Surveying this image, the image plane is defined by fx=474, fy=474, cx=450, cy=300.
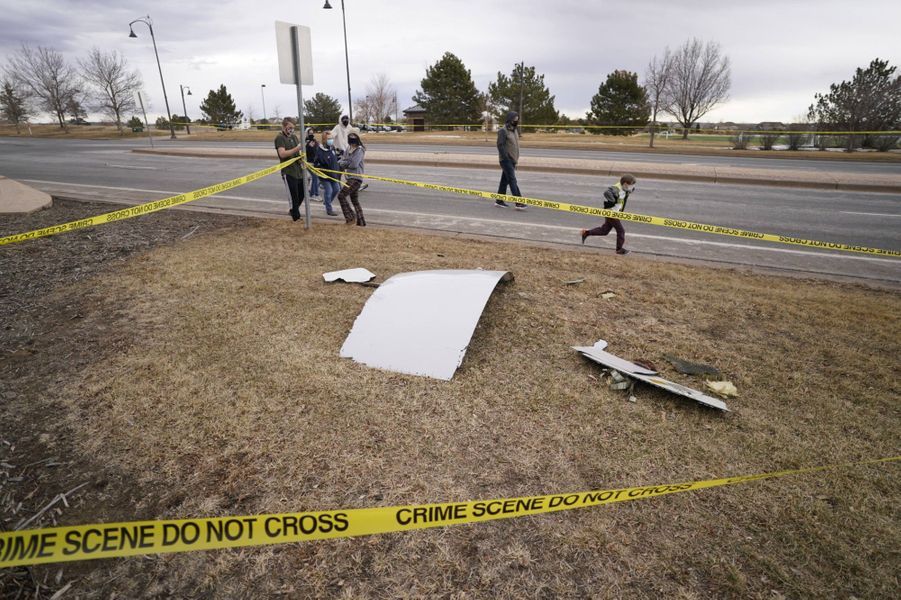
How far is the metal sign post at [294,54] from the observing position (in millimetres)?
7014

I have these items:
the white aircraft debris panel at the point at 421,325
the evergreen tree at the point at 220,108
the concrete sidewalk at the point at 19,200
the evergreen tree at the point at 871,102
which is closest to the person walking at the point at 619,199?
the white aircraft debris panel at the point at 421,325

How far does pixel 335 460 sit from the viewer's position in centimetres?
284

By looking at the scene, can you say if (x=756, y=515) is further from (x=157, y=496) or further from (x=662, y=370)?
(x=157, y=496)

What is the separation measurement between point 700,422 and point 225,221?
8.16 meters

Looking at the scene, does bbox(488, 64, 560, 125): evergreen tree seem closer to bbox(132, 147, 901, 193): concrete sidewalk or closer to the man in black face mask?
bbox(132, 147, 901, 193): concrete sidewalk

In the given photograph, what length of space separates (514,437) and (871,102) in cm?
3591

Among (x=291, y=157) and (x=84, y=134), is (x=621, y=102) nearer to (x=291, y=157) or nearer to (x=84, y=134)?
(x=291, y=157)

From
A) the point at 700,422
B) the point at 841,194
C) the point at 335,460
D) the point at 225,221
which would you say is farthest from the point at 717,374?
the point at 841,194

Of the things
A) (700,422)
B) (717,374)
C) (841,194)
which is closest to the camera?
(700,422)

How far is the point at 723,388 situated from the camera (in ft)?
11.8

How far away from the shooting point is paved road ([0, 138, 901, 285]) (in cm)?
716

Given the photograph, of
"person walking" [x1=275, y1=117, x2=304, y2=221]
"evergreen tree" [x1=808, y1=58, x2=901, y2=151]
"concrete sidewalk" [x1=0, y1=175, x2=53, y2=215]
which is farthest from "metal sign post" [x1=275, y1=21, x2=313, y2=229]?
"evergreen tree" [x1=808, y1=58, x2=901, y2=151]

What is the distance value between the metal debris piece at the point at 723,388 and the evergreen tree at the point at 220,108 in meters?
71.1

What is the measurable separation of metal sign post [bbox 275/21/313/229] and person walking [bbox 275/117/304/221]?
43.4 inches
